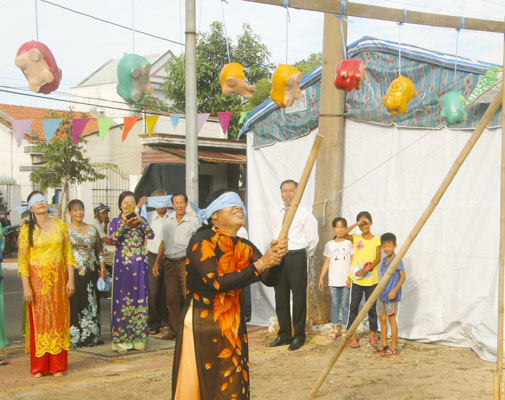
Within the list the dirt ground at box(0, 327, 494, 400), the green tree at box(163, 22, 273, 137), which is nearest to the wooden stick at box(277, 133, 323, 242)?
the dirt ground at box(0, 327, 494, 400)

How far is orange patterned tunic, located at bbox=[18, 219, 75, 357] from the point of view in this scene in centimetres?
616

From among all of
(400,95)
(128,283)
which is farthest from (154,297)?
(400,95)

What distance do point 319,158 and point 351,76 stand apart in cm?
298

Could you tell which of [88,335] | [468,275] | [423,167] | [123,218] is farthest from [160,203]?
[468,275]

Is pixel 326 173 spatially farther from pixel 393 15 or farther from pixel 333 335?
pixel 393 15

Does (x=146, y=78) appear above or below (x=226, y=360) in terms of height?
above

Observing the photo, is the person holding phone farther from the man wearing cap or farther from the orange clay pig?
the orange clay pig

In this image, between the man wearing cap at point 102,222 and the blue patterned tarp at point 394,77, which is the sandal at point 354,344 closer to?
the blue patterned tarp at point 394,77

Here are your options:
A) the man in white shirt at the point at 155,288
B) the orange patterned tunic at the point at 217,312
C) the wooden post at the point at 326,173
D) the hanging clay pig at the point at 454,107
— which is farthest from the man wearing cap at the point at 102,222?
the hanging clay pig at the point at 454,107

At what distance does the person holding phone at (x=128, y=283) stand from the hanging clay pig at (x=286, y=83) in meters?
2.79

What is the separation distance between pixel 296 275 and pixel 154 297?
2169mm

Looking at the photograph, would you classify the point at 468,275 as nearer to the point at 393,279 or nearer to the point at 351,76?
the point at 393,279

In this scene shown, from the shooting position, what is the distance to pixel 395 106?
18.4 feet

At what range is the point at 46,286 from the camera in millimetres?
6184
